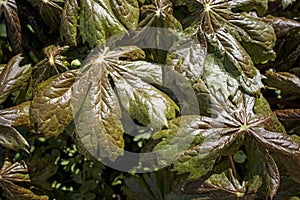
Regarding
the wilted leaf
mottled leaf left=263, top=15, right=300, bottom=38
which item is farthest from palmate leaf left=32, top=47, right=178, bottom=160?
mottled leaf left=263, top=15, right=300, bottom=38

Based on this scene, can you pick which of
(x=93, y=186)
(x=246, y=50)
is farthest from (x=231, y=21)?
(x=93, y=186)

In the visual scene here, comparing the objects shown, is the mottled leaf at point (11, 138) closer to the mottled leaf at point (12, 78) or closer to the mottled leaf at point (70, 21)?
the mottled leaf at point (12, 78)

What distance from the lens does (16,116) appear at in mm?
1379

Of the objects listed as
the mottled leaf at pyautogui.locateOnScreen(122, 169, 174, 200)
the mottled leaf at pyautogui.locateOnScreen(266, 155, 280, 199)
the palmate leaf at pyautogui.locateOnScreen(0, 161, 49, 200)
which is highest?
the mottled leaf at pyautogui.locateOnScreen(266, 155, 280, 199)

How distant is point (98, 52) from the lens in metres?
1.35

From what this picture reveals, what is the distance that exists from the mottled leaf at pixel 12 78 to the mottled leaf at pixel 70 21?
17cm

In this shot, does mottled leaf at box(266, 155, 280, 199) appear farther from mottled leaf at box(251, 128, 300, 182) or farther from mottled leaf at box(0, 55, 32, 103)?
mottled leaf at box(0, 55, 32, 103)

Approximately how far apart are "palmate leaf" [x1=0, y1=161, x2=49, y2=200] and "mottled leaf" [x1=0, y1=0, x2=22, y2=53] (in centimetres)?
30

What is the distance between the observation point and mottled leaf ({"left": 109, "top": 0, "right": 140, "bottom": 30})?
1333 millimetres

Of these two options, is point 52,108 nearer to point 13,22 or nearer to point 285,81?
point 13,22

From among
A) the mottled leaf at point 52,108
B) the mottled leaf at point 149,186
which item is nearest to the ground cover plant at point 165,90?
the mottled leaf at point 52,108

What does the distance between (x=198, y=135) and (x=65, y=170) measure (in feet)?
2.61

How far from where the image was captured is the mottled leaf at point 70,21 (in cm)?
133

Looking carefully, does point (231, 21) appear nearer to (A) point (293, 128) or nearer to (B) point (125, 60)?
(B) point (125, 60)
